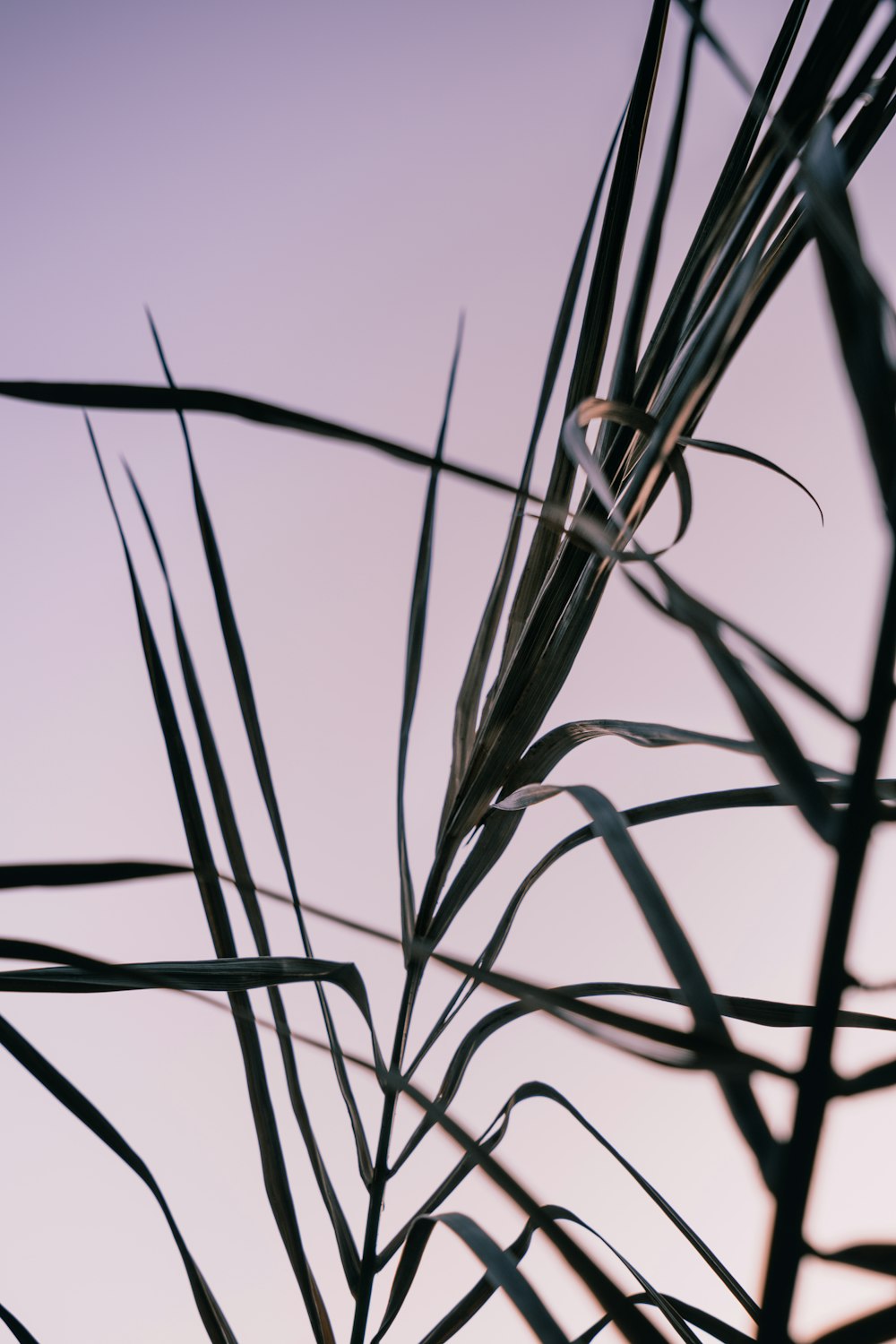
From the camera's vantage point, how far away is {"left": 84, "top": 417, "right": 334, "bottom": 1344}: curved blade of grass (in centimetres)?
41

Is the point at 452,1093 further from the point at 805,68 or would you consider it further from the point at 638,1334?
the point at 805,68

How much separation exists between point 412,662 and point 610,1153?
28 centimetres

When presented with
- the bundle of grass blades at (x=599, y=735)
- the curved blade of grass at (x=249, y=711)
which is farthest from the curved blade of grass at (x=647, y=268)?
the curved blade of grass at (x=249, y=711)

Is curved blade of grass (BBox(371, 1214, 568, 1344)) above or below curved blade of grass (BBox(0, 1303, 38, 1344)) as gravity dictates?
above

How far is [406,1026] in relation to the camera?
0.43 m

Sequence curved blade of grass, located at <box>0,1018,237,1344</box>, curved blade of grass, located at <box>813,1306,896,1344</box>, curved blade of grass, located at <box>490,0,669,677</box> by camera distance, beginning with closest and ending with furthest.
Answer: curved blade of grass, located at <box>813,1306,896,1344</box> → curved blade of grass, located at <box>0,1018,237,1344</box> → curved blade of grass, located at <box>490,0,669,677</box>

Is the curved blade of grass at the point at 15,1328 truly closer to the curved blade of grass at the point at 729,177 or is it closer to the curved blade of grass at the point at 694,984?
the curved blade of grass at the point at 694,984

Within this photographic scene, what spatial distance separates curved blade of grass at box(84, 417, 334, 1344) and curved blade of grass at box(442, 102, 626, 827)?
129mm

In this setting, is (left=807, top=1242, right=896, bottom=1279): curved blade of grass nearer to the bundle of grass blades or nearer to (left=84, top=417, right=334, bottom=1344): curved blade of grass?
the bundle of grass blades

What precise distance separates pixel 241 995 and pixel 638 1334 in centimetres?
27

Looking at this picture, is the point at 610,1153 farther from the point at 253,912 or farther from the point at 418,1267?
the point at 253,912

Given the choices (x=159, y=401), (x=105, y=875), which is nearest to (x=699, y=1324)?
(x=105, y=875)

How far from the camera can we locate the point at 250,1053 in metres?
0.41

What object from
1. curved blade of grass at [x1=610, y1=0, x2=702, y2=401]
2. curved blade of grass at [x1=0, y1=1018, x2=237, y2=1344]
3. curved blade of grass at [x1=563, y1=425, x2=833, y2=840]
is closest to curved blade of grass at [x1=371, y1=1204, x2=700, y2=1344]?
curved blade of grass at [x1=0, y1=1018, x2=237, y2=1344]
